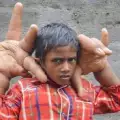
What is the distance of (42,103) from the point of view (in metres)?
2.11

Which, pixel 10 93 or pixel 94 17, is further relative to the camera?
pixel 94 17

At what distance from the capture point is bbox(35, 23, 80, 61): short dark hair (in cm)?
208

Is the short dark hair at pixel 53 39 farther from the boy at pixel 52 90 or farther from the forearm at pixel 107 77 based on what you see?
the forearm at pixel 107 77

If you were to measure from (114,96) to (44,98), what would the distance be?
0.31 meters

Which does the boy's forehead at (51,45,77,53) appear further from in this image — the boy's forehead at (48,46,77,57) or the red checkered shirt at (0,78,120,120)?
the red checkered shirt at (0,78,120,120)

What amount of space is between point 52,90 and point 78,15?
102 cm

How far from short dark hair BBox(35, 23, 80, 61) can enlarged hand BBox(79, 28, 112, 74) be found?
3 centimetres

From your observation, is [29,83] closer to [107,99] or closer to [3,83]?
[3,83]

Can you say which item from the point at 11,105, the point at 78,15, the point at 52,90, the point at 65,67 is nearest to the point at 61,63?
the point at 65,67

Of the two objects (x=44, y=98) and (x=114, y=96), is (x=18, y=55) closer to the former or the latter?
(x=44, y=98)

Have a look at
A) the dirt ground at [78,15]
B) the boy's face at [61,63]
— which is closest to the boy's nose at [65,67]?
the boy's face at [61,63]

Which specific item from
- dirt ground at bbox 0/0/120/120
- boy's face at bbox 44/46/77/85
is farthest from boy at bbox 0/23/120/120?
dirt ground at bbox 0/0/120/120

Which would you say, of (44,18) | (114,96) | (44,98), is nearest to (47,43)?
(44,98)

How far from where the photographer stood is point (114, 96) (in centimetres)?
225
